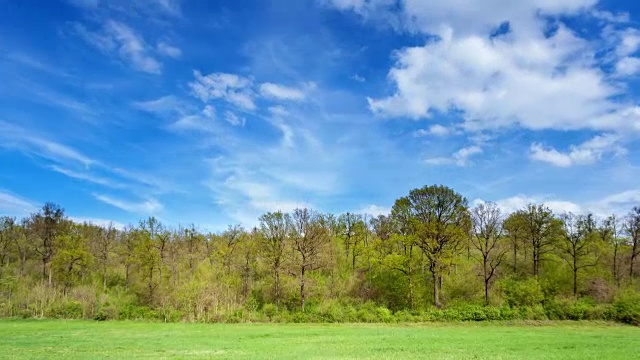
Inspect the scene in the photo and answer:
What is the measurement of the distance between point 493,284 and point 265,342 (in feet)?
151

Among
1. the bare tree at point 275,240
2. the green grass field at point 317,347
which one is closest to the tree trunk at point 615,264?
the green grass field at point 317,347

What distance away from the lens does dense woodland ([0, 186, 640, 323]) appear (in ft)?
202

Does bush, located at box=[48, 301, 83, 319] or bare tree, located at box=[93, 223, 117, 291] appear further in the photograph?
bare tree, located at box=[93, 223, 117, 291]

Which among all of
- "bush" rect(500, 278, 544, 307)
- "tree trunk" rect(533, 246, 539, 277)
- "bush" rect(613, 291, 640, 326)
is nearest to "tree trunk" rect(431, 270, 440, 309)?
"bush" rect(500, 278, 544, 307)

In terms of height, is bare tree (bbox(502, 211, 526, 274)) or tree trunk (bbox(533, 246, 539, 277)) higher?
bare tree (bbox(502, 211, 526, 274))

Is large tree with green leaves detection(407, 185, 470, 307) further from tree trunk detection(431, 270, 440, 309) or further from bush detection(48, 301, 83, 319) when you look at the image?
bush detection(48, 301, 83, 319)

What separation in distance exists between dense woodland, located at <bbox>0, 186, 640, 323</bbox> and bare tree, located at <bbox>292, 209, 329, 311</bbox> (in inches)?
7.0

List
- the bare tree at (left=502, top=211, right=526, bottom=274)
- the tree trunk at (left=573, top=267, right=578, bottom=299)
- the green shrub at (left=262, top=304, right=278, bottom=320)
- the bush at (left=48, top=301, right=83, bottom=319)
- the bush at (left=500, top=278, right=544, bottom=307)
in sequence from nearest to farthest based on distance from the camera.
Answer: the bush at (left=500, top=278, right=544, bottom=307) < the green shrub at (left=262, top=304, right=278, bottom=320) < the tree trunk at (left=573, top=267, right=578, bottom=299) < the bush at (left=48, top=301, right=83, bottom=319) < the bare tree at (left=502, top=211, right=526, bottom=274)

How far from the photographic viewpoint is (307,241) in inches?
2714

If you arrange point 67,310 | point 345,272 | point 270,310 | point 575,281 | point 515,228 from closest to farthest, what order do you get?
point 270,310, point 575,281, point 67,310, point 515,228, point 345,272

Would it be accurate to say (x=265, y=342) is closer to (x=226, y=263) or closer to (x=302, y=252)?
(x=302, y=252)

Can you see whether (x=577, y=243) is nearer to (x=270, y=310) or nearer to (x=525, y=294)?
(x=525, y=294)

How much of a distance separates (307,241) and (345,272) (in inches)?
534

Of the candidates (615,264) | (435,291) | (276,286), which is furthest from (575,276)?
(276,286)
